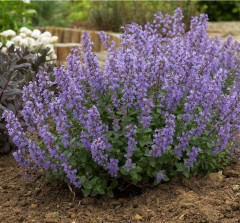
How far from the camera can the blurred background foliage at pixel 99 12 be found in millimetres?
8320

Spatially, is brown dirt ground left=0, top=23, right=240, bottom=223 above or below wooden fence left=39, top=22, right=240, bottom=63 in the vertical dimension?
→ below

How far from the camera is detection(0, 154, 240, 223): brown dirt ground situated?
10.5 ft

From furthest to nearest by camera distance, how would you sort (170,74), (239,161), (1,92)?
(1,92)
(239,161)
(170,74)

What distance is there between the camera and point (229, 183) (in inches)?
140

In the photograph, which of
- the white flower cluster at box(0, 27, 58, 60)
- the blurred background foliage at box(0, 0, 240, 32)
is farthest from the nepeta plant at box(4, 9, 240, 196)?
the blurred background foliage at box(0, 0, 240, 32)

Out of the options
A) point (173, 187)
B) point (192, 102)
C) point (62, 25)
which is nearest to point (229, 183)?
point (173, 187)

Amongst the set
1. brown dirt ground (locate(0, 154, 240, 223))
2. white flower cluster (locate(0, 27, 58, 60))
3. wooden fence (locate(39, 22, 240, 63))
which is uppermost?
white flower cluster (locate(0, 27, 58, 60))

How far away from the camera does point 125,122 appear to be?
10.9 ft

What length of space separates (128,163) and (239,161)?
1.19m

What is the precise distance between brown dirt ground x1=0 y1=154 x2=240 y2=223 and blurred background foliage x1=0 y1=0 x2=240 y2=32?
4779 mm

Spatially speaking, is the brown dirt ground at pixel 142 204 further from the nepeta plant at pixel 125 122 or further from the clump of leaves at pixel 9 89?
the clump of leaves at pixel 9 89

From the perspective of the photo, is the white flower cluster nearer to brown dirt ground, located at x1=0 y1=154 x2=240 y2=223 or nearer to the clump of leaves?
the clump of leaves

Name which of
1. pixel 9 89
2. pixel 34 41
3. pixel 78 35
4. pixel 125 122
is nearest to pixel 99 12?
pixel 78 35

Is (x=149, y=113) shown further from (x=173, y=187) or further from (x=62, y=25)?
(x=62, y=25)
